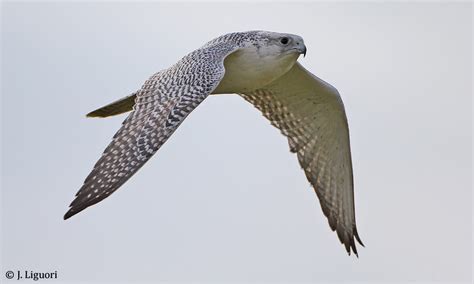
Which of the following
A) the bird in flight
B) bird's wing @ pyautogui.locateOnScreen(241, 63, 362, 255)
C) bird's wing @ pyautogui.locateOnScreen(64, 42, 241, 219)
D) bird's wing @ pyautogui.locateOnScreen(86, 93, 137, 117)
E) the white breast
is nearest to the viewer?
bird's wing @ pyautogui.locateOnScreen(64, 42, 241, 219)

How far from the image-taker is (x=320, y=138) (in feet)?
48.1

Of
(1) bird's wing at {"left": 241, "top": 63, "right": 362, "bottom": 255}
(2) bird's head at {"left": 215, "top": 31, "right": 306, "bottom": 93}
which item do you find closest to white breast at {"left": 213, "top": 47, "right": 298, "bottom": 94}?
(2) bird's head at {"left": 215, "top": 31, "right": 306, "bottom": 93}

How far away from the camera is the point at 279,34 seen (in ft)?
43.6

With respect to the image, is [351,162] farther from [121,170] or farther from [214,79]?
[121,170]

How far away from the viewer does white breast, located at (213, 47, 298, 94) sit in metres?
13.0

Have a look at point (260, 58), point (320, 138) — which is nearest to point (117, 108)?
point (260, 58)

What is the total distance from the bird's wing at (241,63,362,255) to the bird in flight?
0.04 feet

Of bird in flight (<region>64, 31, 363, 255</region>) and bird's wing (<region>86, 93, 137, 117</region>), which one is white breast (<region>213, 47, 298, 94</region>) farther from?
bird's wing (<region>86, 93, 137, 117</region>)

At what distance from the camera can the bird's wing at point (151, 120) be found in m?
10.9

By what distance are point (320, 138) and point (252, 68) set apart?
1.99 meters

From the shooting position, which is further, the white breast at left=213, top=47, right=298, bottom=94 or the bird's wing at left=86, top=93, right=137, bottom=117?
the bird's wing at left=86, top=93, right=137, bottom=117

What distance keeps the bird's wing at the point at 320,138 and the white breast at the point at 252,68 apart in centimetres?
98

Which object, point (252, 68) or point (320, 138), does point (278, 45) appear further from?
point (320, 138)

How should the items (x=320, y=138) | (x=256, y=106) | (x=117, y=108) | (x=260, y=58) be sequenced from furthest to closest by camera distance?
Result: (x=320, y=138), (x=256, y=106), (x=117, y=108), (x=260, y=58)
